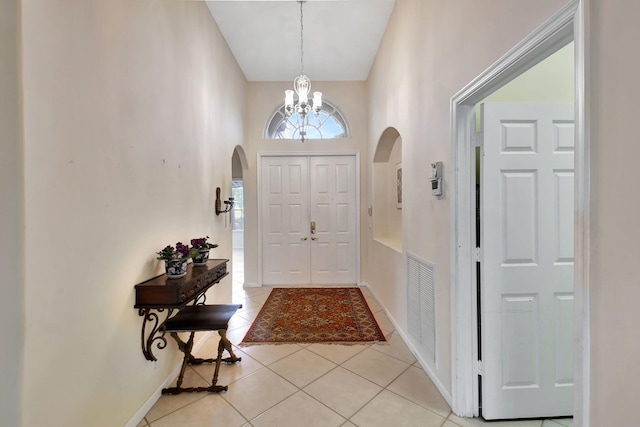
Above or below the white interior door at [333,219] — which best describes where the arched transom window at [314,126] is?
above

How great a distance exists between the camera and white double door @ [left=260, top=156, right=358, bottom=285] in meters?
4.80

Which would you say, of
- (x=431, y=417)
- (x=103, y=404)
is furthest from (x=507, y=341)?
(x=103, y=404)

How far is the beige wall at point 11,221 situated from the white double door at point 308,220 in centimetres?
375

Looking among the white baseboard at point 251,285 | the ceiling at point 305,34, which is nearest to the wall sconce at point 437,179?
the ceiling at point 305,34

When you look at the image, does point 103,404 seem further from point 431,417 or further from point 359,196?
point 359,196

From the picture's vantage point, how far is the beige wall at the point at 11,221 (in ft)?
3.31

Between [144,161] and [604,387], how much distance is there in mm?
2530

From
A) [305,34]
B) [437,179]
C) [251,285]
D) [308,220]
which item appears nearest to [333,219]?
[308,220]

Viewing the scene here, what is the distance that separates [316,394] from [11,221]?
2.02 meters

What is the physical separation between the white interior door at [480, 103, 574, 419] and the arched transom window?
10.9 ft

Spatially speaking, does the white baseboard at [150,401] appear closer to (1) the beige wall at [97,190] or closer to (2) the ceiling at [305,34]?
(1) the beige wall at [97,190]

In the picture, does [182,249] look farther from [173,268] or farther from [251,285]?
[251,285]

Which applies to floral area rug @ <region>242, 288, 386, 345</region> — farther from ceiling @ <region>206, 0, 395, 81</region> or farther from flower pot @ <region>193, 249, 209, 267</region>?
ceiling @ <region>206, 0, 395, 81</region>

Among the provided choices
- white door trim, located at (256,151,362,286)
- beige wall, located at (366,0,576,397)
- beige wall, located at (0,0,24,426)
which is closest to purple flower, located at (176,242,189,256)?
beige wall, located at (0,0,24,426)
